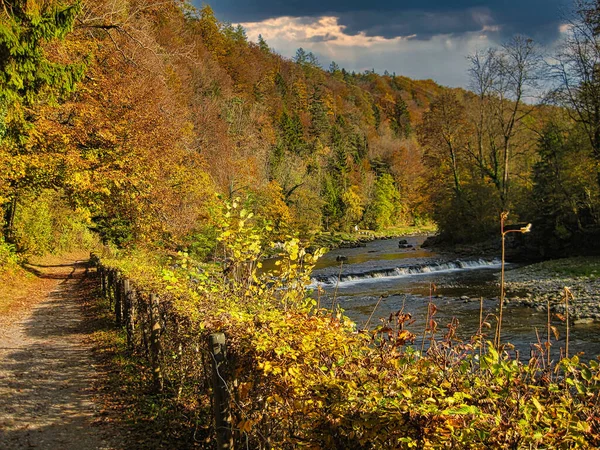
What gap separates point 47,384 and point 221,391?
4.59 m

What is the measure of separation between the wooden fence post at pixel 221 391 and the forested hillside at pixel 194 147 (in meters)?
2.78

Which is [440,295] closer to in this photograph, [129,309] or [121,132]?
[129,309]

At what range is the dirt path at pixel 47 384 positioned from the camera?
5.29 meters

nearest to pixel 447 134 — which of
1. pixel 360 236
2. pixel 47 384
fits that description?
pixel 360 236

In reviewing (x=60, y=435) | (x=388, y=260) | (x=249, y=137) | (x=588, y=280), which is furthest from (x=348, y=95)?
(x=60, y=435)

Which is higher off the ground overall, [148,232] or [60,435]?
[148,232]

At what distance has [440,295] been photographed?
57.0 feet

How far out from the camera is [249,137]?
153ft

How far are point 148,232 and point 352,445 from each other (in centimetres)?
1736

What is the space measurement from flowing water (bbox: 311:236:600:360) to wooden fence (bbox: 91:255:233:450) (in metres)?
2.19

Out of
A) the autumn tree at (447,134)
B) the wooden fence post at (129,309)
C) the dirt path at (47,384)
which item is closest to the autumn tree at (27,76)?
the dirt path at (47,384)

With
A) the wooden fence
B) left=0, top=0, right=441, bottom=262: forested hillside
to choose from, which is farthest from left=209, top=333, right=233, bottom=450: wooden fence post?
left=0, top=0, right=441, bottom=262: forested hillside

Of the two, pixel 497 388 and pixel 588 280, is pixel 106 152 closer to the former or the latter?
pixel 497 388

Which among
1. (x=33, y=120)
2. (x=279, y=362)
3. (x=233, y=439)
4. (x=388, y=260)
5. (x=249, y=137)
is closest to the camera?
(x=279, y=362)
